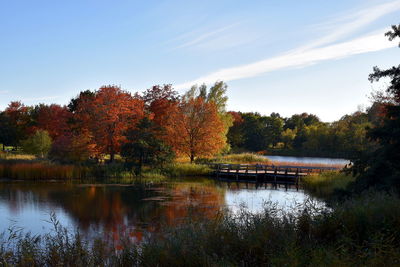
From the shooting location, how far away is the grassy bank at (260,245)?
26.1 ft

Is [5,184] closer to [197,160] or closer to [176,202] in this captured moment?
[176,202]

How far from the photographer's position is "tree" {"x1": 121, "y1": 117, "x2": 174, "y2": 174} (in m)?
36.8

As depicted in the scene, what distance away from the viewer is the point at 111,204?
23172 mm

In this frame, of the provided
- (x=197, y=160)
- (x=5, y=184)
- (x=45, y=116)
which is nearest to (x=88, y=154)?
(x=5, y=184)

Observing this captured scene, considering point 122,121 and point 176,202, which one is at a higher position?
point 122,121

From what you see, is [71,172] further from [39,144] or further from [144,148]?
[39,144]

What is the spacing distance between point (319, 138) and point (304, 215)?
80552mm

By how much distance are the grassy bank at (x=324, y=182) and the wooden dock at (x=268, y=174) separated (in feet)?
8.29

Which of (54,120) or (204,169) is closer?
(204,169)

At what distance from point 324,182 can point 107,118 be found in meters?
20.9

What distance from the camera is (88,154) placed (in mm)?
37156

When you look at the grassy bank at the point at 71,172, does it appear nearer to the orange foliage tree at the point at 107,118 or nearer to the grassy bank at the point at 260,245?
the orange foliage tree at the point at 107,118

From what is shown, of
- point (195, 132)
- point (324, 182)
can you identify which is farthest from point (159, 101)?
point (324, 182)

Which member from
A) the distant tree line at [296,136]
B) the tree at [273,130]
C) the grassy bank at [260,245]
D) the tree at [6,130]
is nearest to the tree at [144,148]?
the tree at [6,130]
